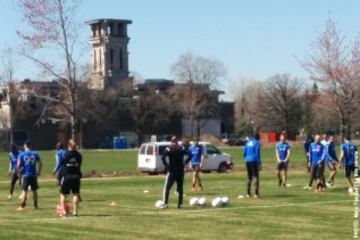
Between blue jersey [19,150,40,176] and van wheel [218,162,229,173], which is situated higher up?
blue jersey [19,150,40,176]

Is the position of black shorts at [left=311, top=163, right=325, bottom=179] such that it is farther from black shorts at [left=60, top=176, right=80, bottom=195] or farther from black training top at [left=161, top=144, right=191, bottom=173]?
black shorts at [left=60, top=176, right=80, bottom=195]

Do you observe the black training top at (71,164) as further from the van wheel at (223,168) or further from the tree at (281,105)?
the tree at (281,105)

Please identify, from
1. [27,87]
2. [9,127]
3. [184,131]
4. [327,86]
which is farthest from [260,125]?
[327,86]

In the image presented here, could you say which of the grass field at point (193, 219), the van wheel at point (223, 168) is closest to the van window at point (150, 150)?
the van wheel at point (223, 168)

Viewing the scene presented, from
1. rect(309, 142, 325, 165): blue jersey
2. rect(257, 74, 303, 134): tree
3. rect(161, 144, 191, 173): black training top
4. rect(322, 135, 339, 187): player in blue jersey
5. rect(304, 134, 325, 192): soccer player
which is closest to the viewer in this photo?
rect(161, 144, 191, 173): black training top

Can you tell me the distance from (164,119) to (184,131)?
21.4 ft

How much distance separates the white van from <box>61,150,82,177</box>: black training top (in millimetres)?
25136

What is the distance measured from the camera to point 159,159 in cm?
4519

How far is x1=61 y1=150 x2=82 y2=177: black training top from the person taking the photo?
19.7m

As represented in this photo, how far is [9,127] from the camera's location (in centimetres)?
10738

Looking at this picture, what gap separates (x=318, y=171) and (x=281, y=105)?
9781cm

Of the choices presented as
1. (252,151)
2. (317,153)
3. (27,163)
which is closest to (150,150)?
(317,153)

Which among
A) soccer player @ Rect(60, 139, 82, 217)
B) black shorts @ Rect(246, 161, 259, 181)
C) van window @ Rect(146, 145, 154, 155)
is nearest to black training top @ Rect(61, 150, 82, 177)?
soccer player @ Rect(60, 139, 82, 217)

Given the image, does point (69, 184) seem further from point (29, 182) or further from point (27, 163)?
point (27, 163)
